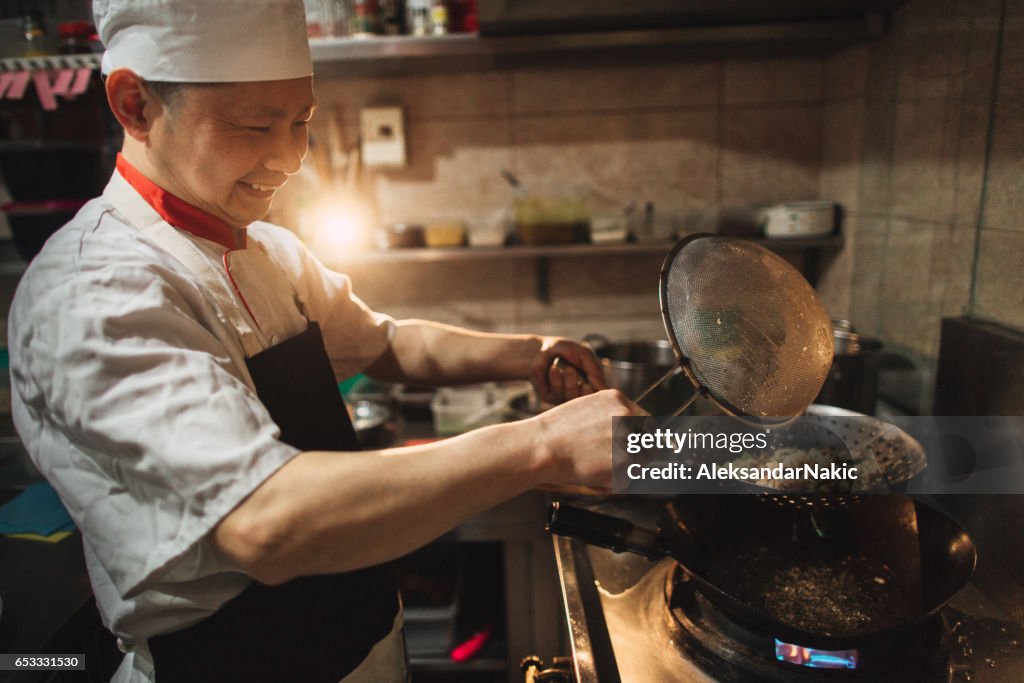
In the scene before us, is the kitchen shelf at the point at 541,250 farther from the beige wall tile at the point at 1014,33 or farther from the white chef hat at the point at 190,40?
the white chef hat at the point at 190,40

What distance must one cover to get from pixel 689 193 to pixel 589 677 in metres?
1.59

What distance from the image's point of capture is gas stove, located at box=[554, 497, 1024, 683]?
93 centimetres

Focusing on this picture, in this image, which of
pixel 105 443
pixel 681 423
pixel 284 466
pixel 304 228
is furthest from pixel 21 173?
pixel 681 423

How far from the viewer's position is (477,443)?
2.52ft

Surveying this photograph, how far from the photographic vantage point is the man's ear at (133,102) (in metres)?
0.81

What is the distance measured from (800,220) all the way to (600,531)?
130cm

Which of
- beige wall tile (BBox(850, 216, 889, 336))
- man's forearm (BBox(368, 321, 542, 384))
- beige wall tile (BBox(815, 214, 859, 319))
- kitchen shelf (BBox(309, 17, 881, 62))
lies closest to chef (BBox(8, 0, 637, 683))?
man's forearm (BBox(368, 321, 542, 384))

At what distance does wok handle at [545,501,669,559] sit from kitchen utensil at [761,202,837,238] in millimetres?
1208

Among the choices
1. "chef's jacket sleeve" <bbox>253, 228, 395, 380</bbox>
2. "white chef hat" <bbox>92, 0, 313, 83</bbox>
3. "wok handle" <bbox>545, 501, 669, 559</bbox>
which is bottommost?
"wok handle" <bbox>545, 501, 669, 559</bbox>

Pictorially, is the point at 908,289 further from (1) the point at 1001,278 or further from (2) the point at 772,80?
(2) the point at 772,80

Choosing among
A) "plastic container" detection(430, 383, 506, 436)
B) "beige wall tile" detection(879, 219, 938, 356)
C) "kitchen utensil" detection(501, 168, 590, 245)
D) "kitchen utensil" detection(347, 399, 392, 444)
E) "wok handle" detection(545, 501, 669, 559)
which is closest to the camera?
"wok handle" detection(545, 501, 669, 559)

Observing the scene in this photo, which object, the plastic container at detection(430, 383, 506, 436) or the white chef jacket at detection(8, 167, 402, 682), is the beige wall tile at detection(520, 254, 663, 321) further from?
the white chef jacket at detection(8, 167, 402, 682)

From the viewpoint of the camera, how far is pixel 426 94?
6.89 ft

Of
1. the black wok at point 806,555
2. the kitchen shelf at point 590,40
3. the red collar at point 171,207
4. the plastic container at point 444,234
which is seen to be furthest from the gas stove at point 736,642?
the kitchen shelf at point 590,40
